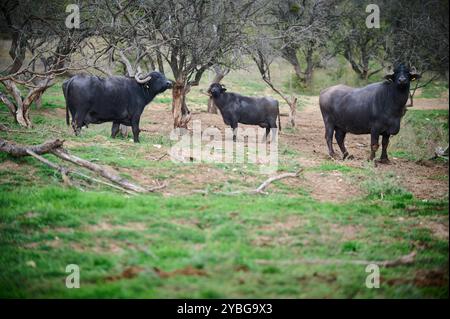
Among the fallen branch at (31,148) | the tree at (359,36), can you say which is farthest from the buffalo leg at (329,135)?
the tree at (359,36)

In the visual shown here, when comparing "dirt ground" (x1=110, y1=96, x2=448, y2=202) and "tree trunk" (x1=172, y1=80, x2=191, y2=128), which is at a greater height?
"tree trunk" (x1=172, y1=80, x2=191, y2=128)

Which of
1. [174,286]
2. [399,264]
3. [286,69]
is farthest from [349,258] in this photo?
[286,69]

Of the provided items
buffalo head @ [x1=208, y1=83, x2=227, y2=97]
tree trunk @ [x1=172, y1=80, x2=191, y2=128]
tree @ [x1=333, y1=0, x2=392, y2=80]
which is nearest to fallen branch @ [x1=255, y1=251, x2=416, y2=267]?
tree trunk @ [x1=172, y1=80, x2=191, y2=128]

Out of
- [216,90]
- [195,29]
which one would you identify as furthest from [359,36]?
[195,29]

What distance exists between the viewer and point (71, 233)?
6.91m

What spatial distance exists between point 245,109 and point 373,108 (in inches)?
218

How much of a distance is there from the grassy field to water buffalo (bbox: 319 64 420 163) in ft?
7.56

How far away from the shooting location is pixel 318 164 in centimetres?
1293

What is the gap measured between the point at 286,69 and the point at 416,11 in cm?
1479

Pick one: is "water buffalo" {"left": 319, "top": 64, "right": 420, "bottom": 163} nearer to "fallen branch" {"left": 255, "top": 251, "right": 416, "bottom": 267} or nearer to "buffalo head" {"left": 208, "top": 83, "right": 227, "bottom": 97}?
"buffalo head" {"left": 208, "top": 83, "right": 227, "bottom": 97}

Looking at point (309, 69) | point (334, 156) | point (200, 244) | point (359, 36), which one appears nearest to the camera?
point (200, 244)

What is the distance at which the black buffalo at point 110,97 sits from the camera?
14.3 m

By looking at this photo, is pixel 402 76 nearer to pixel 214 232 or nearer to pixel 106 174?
pixel 106 174

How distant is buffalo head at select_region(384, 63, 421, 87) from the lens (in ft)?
44.0
